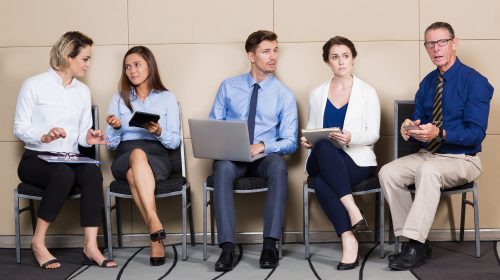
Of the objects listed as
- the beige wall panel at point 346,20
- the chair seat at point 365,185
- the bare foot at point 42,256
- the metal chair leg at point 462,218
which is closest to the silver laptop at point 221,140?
the chair seat at point 365,185

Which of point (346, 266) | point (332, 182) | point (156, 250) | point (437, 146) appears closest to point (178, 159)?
point (156, 250)

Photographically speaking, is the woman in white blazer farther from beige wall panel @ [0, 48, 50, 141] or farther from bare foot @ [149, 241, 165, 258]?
beige wall panel @ [0, 48, 50, 141]

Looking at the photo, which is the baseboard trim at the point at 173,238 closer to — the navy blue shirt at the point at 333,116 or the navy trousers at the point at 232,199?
the navy trousers at the point at 232,199

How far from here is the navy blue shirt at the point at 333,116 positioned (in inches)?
182

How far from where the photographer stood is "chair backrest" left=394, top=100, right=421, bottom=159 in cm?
486

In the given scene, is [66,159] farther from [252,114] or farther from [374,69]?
[374,69]

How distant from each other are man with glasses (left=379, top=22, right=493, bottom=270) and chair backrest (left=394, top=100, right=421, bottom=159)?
0.78ft

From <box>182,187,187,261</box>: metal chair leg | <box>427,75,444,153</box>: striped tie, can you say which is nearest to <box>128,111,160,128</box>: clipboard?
<box>182,187,187,261</box>: metal chair leg

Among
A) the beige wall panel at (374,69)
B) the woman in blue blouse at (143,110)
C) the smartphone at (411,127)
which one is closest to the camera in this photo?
the smartphone at (411,127)

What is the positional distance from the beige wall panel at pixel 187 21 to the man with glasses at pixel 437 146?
1.31 meters

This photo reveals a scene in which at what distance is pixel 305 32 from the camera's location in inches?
199

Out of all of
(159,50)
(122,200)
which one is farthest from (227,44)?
(122,200)

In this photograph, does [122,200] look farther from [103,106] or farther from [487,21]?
[487,21]

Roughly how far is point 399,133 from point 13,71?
8.73 ft
